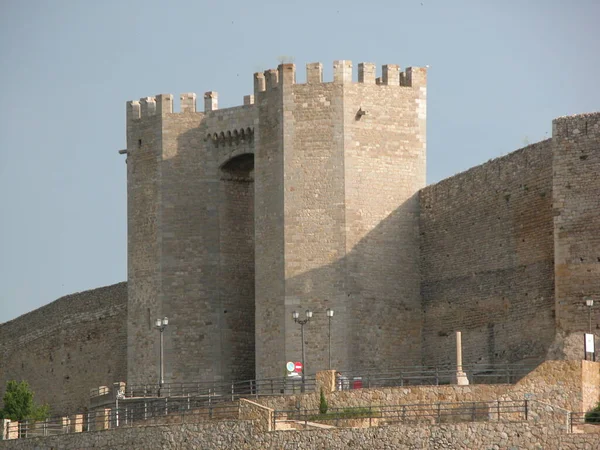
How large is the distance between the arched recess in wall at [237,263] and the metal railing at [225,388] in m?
0.85

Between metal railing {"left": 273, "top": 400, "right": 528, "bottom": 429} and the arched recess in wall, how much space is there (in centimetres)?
1092

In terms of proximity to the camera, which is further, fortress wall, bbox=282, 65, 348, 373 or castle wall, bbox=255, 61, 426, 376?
castle wall, bbox=255, 61, 426, 376

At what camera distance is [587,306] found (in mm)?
46781

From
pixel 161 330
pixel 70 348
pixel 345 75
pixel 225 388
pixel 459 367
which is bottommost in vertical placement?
pixel 225 388

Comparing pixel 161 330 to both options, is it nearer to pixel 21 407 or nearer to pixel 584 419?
pixel 21 407

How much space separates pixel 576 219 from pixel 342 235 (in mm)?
6461

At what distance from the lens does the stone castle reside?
4894cm

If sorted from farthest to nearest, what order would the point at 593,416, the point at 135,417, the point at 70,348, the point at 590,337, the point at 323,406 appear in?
1. the point at 70,348
2. the point at 135,417
3. the point at 590,337
4. the point at 323,406
5. the point at 593,416

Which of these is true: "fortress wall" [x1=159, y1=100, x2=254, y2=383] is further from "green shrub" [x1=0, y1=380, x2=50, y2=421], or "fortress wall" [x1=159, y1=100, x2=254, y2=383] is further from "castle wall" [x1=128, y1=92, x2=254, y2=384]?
"green shrub" [x1=0, y1=380, x2=50, y2=421]

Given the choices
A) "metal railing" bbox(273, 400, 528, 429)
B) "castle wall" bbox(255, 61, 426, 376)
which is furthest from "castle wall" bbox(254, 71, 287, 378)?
"metal railing" bbox(273, 400, 528, 429)

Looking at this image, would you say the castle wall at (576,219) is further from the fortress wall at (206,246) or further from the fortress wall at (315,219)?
the fortress wall at (206,246)

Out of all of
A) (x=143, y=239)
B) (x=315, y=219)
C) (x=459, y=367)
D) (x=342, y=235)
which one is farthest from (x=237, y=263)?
(x=459, y=367)

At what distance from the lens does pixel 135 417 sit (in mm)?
48500

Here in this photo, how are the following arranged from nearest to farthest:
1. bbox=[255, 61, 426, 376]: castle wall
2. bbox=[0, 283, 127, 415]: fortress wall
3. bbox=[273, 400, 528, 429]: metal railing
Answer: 1. bbox=[273, 400, 528, 429]: metal railing
2. bbox=[255, 61, 426, 376]: castle wall
3. bbox=[0, 283, 127, 415]: fortress wall
